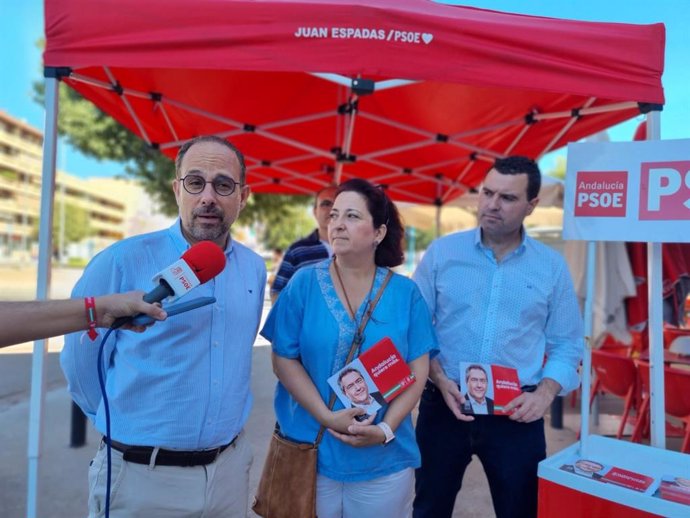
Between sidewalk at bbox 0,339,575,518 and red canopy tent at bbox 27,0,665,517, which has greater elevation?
red canopy tent at bbox 27,0,665,517

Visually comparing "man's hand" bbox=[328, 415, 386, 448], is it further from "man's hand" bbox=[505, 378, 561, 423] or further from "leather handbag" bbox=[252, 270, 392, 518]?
"man's hand" bbox=[505, 378, 561, 423]

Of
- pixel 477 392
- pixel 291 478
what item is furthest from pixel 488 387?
pixel 291 478

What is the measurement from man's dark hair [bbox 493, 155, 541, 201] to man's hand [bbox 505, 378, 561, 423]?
857 mm

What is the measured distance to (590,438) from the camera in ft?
7.25

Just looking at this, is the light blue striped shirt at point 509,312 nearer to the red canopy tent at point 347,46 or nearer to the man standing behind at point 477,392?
the man standing behind at point 477,392

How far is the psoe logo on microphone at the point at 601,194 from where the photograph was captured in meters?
2.20

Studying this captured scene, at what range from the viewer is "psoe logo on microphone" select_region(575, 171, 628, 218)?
220 centimetres

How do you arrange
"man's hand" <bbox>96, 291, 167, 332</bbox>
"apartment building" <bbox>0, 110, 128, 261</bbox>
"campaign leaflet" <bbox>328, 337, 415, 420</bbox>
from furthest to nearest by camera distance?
"apartment building" <bbox>0, 110, 128, 261</bbox>, "campaign leaflet" <bbox>328, 337, 415, 420</bbox>, "man's hand" <bbox>96, 291, 167, 332</bbox>

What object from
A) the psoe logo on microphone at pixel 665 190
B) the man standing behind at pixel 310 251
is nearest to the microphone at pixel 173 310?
the psoe logo on microphone at pixel 665 190

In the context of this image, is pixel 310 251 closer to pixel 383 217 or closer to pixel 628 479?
pixel 383 217

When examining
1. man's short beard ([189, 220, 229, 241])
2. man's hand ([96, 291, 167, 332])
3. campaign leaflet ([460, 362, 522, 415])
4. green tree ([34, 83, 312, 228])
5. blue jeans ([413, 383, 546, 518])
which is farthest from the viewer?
green tree ([34, 83, 312, 228])

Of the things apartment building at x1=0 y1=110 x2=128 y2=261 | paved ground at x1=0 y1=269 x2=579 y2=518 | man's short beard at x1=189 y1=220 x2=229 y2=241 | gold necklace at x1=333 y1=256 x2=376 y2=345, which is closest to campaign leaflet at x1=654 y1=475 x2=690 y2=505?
gold necklace at x1=333 y1=256 x2=376 y2=345

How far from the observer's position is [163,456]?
5.17 ft

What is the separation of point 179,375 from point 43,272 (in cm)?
133
